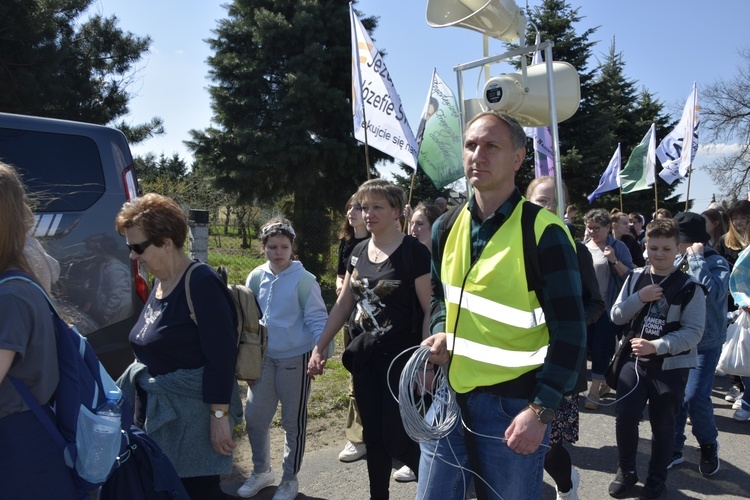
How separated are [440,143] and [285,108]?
819 centimetres

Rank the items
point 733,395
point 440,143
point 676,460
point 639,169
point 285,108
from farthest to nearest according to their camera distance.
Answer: point 285,108
point 639,169
point 440,143
point 733,395
point 676,460

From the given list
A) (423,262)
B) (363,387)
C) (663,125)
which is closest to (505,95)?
(423,262)

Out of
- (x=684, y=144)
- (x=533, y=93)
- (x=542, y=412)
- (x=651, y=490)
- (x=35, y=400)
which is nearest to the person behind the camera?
(x=35, y=400)

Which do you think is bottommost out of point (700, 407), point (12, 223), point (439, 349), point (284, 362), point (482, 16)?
point (700, 407)

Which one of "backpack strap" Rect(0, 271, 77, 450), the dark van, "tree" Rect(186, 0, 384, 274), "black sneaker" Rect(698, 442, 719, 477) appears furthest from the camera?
"tree" Rect(186, 0, 384, 274)

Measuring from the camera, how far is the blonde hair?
6.04ft

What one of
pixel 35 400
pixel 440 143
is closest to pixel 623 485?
pixel 35 400

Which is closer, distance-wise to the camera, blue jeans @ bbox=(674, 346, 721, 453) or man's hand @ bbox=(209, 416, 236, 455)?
man's hand @ bbox=(209, 416, 236, 455)

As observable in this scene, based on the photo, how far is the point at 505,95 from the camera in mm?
3428

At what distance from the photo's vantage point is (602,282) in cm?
616

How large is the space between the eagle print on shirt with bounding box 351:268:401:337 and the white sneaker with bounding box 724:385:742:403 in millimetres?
4846

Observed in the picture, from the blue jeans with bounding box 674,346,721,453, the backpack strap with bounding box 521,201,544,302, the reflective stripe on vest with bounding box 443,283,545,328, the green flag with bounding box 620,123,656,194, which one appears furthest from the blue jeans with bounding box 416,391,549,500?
the green flag with bounding box 620,123,656,194

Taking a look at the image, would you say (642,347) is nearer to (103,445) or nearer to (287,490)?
(287,490)

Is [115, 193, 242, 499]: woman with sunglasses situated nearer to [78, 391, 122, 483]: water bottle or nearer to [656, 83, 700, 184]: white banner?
[78, 391, 122, 483]: water bottle
